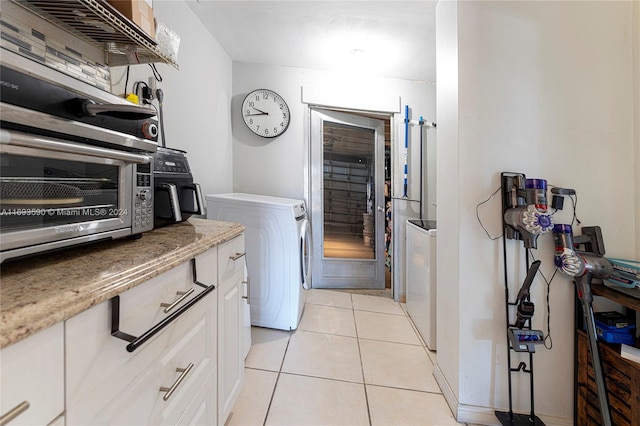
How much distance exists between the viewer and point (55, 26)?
99cm

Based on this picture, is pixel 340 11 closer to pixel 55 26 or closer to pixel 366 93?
pixel 366 93

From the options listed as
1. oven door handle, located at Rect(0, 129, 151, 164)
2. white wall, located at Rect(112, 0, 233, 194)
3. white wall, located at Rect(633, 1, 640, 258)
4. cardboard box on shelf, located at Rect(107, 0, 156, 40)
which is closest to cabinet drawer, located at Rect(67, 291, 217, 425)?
oven door handle, located at Rect(0, 129, 151, 164)

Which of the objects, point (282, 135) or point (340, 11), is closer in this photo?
point (340, 11)

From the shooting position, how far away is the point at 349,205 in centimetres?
318

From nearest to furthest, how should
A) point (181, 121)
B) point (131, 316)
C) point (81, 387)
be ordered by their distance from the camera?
point (81, 387) → point (131, 316) → point (181, 121)

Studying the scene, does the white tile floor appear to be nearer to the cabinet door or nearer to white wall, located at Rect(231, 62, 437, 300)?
the cabinet door

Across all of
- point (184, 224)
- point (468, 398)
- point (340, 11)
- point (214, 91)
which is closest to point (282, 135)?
point (214, 91)

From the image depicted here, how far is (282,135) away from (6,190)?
8.01ft

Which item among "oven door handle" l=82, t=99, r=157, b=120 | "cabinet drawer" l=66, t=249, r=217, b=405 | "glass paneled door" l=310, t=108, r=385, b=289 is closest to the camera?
Result: "cabinet drawer" l=66, t=249, r=217, b=405

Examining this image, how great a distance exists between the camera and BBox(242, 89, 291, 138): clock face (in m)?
2.73

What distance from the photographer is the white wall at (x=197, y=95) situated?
166 centimetres

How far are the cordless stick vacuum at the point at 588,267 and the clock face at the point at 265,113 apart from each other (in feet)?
8.01

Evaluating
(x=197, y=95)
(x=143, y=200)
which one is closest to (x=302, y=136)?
(x=197, y=95)

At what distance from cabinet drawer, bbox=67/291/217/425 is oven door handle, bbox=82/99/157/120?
494 mm
